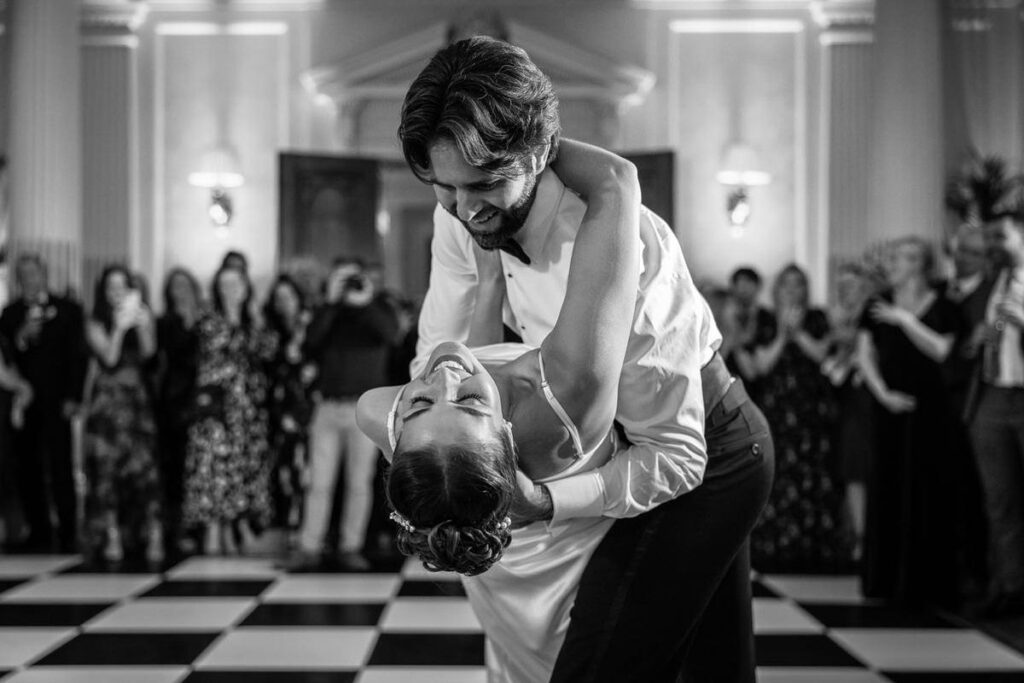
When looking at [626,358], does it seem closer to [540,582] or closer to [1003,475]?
[540,582]

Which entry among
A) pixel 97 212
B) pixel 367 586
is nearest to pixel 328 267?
pixel 97 212

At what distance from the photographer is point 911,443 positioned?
12.8 ft

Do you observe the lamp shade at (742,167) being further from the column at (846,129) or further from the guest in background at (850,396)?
the guest in background at (850,396)

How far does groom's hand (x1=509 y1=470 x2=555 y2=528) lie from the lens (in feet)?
2.96

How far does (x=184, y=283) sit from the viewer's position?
211 inches

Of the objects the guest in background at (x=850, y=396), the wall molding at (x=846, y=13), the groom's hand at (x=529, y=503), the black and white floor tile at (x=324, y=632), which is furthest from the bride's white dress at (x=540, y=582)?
the wall molding at (x=846, y=13)

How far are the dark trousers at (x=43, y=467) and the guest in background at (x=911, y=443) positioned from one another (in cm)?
397

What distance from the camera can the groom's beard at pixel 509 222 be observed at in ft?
3.23

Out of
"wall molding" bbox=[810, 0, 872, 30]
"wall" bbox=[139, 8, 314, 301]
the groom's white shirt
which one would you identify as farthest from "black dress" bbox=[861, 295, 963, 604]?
"wall" bbox=[139, 8, 314, 301]

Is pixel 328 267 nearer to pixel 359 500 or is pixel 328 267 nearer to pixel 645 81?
pixel 645 81

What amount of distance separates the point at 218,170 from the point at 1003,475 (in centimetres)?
689

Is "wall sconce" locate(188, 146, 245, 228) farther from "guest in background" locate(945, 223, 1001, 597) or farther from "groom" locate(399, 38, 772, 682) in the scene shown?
"groom" locate(399, 38, 772, 682)

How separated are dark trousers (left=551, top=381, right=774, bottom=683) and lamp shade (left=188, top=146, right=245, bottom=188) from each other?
7.99 meters

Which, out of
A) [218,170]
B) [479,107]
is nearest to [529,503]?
[479,107]
